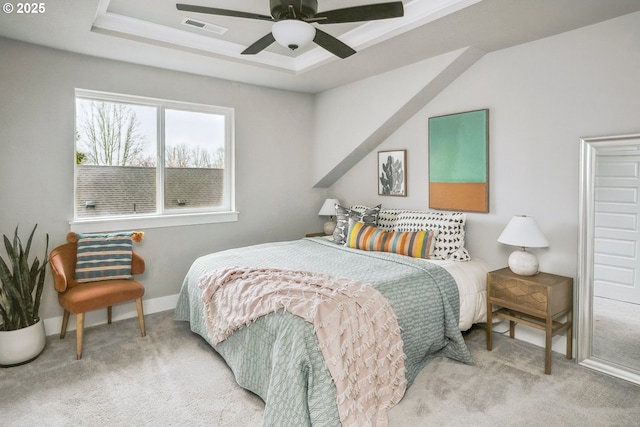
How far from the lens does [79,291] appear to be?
2861 mm

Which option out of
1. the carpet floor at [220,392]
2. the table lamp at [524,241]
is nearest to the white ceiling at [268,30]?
the table lamp at [524,241]

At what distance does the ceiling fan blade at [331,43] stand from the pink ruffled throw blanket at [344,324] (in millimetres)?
1490

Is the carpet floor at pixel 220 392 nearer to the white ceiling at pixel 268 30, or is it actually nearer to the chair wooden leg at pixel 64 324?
the chair wooden leg at pixel 64 324

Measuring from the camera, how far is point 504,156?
3.19 metres

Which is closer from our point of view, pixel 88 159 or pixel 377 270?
pixel 377 270

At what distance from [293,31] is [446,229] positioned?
210 cm

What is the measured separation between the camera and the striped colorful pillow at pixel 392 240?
319 cm

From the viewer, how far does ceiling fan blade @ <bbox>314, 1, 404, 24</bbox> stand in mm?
1957

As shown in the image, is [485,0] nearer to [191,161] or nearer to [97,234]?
[191,161]

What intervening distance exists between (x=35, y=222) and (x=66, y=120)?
0.90m

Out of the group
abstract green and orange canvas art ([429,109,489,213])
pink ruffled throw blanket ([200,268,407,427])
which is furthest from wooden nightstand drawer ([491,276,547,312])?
pink ruffled throw blanket ([200,268,407,427])

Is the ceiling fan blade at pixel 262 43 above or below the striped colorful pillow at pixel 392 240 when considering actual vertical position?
above

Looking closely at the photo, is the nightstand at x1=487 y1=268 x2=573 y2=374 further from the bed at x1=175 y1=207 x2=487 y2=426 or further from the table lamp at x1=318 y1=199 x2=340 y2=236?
the table lamp at x1=318 y1=199 x2=340 y2=236

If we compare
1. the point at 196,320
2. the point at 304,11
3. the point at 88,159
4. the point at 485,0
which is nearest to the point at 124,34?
the point at 88,159
